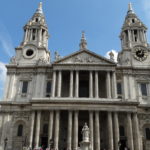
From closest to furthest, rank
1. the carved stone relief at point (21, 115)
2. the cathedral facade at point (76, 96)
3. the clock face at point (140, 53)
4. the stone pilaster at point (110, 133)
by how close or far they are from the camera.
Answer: the stone pilaster at point (110, 133) < the cathedral facade at point (76, 96) < the carved stone relief at point (21, 115) < the clock face at point (140, 53)

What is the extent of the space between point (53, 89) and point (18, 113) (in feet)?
26.3

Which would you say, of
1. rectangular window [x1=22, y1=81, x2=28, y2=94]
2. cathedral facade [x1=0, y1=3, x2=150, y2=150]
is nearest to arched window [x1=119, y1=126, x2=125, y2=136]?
cathedral facade [x1=0, y1=3, x2=150, y2=150]

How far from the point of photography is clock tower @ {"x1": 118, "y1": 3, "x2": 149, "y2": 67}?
46.8m

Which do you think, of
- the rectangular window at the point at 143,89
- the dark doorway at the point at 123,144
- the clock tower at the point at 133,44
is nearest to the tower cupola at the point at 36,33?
the clock tower at the point at 133,44

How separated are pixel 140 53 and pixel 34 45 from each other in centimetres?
2294

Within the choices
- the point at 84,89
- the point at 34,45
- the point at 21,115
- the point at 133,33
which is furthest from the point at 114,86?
the point at 34,45

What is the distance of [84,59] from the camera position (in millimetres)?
44406

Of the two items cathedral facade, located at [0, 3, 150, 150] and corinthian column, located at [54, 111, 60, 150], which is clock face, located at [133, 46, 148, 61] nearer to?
cathedral facade, located at [0, 3, 150, 150]

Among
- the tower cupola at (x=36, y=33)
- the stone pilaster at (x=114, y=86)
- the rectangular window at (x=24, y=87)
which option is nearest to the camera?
the stone pilaster at (x=114, y=86)

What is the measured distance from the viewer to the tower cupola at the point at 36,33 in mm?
50147

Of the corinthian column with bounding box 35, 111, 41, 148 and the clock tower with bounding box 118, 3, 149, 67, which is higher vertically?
the clock tower with bounding box 118, 3, 149, 67

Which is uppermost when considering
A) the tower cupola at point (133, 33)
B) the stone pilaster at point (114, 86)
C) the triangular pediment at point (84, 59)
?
the tower cupola at point (133, 33)

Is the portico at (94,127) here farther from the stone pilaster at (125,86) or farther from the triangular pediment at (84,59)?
the triangular pediment at (84,59)

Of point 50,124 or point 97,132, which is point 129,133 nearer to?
point 97,132
